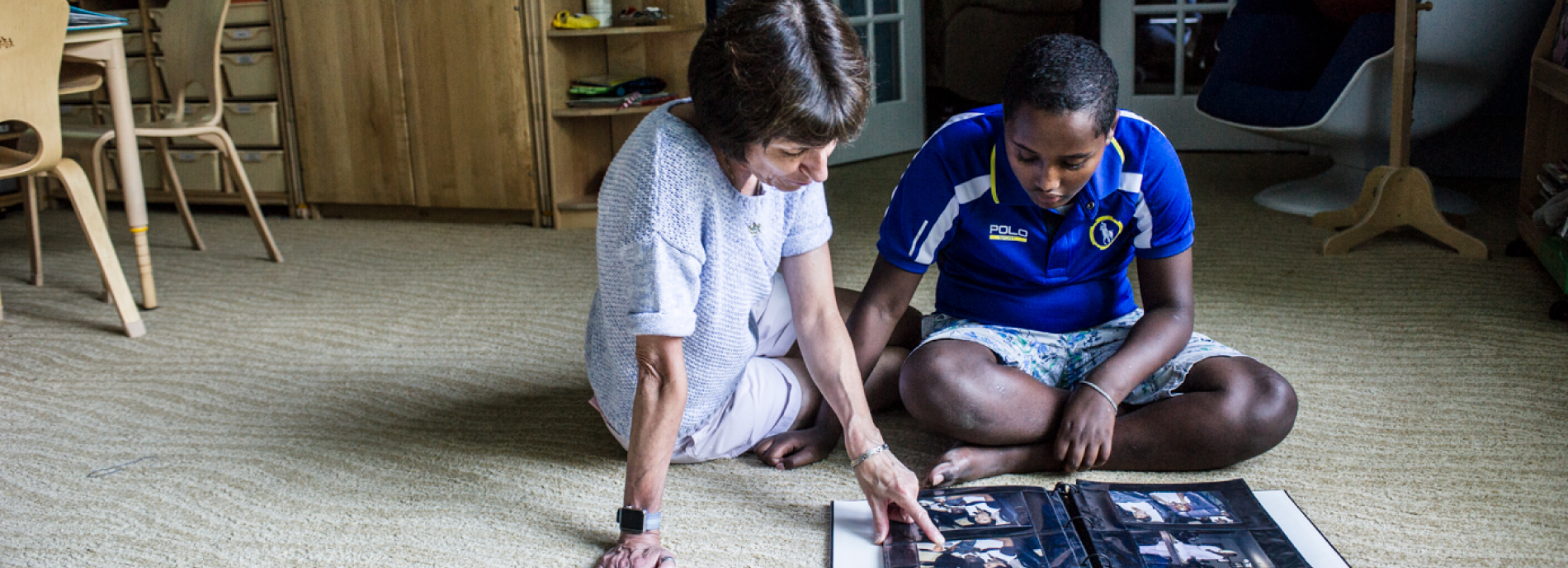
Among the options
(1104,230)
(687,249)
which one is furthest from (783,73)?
(1104,230)

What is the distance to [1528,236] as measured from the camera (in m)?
2.27

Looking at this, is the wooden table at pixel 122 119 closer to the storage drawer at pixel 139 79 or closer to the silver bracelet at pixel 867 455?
the storage drawer at pixel 139 79

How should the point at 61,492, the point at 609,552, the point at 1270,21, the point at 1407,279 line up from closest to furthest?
the point at 609,552 → the point at 61,492 → the point at 1407,279 → the point at 1270,21

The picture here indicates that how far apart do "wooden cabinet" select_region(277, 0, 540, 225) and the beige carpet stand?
64 centimetres

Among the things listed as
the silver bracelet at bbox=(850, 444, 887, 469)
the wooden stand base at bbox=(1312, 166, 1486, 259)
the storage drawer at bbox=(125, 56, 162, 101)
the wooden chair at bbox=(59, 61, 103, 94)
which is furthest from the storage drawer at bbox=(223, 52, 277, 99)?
Answer: the wooden stand base at bbox=(1312, 166, 1486, 259)

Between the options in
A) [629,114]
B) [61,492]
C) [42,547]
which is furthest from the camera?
[629,114]

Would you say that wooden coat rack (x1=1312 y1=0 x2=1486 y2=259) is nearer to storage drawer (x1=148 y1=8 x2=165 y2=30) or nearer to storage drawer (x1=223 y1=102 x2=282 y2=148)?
storage drawer (x1=223 y1=102 x2=282 y2=148)

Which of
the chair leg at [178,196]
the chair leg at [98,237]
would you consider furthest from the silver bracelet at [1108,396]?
the chair leg at [178,196]

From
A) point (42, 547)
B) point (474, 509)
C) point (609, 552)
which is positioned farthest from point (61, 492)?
point (609, 552)

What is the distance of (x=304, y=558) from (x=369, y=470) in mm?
250

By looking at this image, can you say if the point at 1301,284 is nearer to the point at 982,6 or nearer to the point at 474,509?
the point at 474,509

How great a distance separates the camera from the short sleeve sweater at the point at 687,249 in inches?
40.2

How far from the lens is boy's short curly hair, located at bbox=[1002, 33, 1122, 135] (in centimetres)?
113

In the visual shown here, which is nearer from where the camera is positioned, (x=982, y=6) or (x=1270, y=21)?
(x=1270, y=21)
